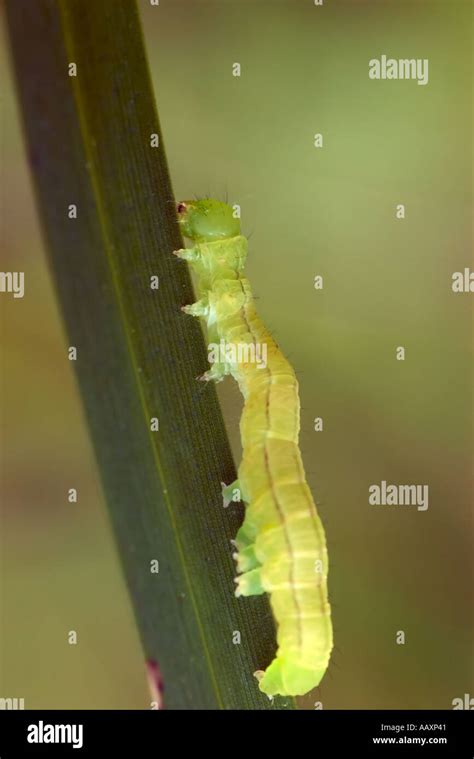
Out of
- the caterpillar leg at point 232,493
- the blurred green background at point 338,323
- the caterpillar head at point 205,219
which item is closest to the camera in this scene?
the caterpillar leg at point 232,493

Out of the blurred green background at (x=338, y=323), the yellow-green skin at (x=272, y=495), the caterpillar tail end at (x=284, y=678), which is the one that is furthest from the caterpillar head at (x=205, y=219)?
the caterpillar tail end at (x=284, y=678)

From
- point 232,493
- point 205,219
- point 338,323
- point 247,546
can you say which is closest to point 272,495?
point 247,546

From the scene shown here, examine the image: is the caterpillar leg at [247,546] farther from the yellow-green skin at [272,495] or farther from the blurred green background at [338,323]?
the blurred green background at [338,323]

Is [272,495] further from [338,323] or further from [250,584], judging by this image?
[338,323]

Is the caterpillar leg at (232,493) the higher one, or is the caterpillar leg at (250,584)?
the caterpillar leg at (232,493)
